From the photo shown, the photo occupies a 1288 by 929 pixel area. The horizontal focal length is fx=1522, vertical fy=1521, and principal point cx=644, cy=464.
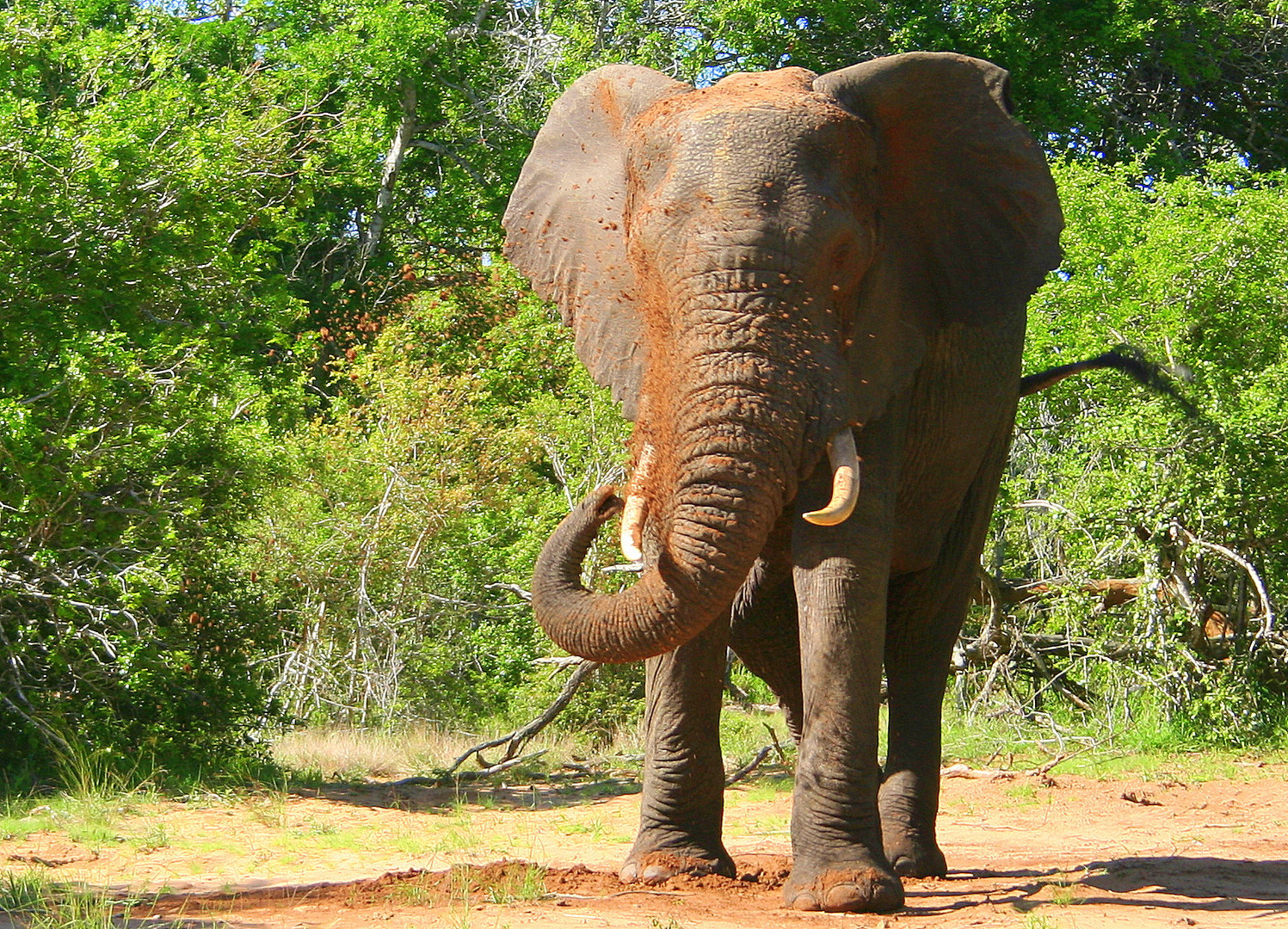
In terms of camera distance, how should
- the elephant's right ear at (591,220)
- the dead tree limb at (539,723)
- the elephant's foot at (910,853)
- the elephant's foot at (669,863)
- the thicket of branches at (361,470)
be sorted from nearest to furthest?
the elephant's foot at (669,863) → the elephant's right ear at (591,220) → the elephant's foot at (910,853) → the thicket of branches at (361,470) → the dead tree limb at (539,723)

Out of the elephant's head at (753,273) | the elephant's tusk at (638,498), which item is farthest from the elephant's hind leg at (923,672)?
the elephant's tusk at (638,498)

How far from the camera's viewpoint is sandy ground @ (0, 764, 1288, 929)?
17.6 feet

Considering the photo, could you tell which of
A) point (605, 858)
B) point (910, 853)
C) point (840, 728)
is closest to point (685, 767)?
point (840, 728)

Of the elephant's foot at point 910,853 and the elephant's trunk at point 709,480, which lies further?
the elephant's foot at point 910,853

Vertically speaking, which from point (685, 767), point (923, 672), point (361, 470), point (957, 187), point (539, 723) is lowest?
point (539, 723)

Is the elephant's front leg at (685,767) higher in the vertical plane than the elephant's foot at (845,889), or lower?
higher

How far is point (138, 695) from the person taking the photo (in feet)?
32.7

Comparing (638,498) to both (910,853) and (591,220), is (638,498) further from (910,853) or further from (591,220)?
(910,853)

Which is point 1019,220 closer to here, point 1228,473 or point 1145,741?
point 1228,473

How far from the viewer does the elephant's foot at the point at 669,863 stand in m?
6.04

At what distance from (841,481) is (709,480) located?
0.52 metres

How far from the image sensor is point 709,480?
17.0 ft

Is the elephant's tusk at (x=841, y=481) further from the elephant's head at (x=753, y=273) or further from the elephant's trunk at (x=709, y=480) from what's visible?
the elephant's trunk at (x=709, y=480)

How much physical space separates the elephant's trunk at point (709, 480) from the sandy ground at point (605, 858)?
99 cm
